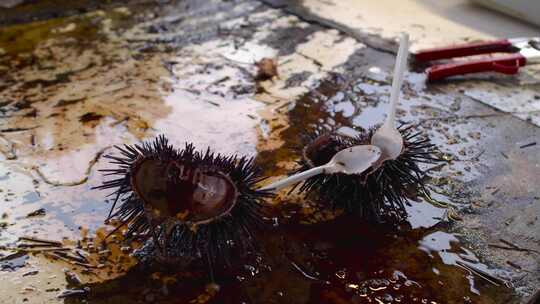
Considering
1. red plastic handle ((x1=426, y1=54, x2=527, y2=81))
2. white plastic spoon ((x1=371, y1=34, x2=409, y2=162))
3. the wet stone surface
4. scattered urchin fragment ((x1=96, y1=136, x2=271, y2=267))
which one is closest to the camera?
scattered urchin fragment ((x1=96, y1=136, x2=271, y2=267))

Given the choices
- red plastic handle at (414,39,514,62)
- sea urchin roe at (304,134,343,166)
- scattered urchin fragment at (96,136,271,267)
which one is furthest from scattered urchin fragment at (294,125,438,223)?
red plastic handle at (414,39,514,62)

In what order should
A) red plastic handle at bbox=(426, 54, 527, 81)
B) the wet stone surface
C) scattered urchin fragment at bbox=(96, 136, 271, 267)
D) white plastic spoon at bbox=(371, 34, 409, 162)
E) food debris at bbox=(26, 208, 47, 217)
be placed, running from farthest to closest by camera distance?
red plastic handle at bbox=(426, 54, 527, 81) → food debris at bbox=(26, 208, 47, 217) → white plastic spoon at bbox=(371, 34, 409, 162) → the wet stone surface → scattered urchin fragment at bbox=(96, 136, 271, 267)

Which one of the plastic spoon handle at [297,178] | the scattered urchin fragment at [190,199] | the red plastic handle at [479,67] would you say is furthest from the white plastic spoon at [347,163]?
the red plastic handle at [479,67]

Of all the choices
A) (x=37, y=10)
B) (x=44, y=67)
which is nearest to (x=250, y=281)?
(x=44, y=67)

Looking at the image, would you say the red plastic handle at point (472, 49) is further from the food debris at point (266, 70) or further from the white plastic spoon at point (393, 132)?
the white plastic spoon at point (393, 132)

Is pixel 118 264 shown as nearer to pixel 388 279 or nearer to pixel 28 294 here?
pixel 28 294

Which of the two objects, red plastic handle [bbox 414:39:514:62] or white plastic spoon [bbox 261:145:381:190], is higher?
red plastic handle [bbox 414:39:514:62]

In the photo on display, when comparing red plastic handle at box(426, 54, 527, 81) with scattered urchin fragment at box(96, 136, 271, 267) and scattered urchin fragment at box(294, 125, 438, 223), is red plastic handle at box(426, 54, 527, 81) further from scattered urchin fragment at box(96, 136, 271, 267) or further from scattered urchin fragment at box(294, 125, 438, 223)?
scattered urchin fragment at box(96, 136, 271, 267)
